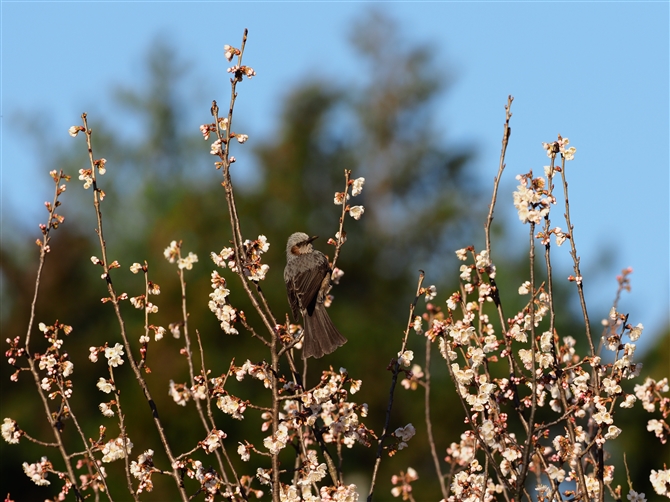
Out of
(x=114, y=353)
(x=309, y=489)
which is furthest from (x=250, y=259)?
(x=309, y=489)

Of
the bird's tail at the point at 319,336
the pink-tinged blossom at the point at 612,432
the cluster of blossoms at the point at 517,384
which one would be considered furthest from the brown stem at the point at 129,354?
the pink-tinged blossom at the point at 612,432

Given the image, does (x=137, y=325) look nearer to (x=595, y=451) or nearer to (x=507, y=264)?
(x=507, y=264)

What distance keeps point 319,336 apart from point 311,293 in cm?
52

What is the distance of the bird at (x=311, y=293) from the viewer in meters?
4.60

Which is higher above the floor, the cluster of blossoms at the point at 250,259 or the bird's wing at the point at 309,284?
the bird's wing at the point at 309,284

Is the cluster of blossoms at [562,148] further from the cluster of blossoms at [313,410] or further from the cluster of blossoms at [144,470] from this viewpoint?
the cluster of blossoms at [144,470]

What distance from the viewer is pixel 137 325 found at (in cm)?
1786

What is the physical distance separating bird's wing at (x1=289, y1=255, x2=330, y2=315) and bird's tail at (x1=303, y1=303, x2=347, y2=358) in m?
0.10

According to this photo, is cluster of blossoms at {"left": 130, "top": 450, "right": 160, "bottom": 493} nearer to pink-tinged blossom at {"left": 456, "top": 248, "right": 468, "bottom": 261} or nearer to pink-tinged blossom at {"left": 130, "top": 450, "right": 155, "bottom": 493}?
pink-tinged blossom at {"left": 130, "top": 450, "right": 155, "bottom": 493}

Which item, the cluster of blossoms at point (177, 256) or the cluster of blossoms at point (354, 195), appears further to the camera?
the cluster of blossoms at point (177, 256)

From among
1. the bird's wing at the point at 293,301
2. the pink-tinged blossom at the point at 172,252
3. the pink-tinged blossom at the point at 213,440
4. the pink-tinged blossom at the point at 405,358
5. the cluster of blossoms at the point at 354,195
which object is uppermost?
the bird's wing at the point at 293,301

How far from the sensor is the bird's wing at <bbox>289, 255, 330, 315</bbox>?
16.8 feet

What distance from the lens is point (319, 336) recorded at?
467 cm

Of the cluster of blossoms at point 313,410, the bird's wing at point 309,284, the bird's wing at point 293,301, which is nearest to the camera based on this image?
the cluster of blossoms at point 313,410
